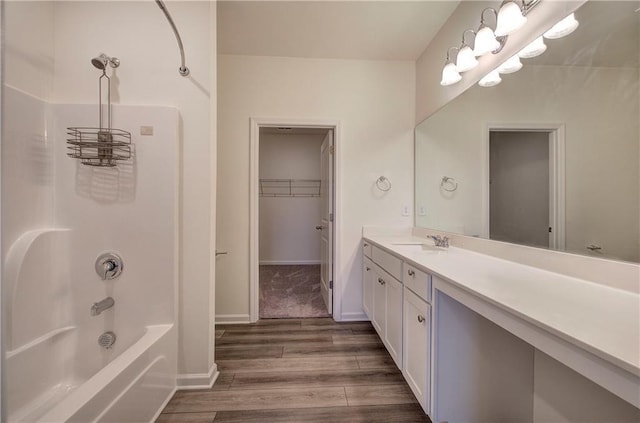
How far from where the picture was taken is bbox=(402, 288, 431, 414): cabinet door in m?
1.17

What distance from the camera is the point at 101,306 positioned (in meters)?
1.37

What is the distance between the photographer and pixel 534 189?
48.7 inches

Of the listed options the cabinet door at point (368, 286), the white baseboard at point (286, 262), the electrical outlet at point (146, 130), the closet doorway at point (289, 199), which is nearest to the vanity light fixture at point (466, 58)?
the cabinet door at point (368, 286)

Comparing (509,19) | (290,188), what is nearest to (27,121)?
(509,19)

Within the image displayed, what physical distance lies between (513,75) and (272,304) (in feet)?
9.29

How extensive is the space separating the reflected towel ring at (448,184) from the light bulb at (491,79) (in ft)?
2.26

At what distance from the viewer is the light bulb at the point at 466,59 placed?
157 centimetres

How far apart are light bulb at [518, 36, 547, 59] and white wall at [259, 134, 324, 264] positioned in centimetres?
373

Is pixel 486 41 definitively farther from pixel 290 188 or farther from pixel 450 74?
pixel 290 188

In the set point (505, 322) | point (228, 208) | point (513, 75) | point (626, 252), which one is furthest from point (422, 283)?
point (228, 208)

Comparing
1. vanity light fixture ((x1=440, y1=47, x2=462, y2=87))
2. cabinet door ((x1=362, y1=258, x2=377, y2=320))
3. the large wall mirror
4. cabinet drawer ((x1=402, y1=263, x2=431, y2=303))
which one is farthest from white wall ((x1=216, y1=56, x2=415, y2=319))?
cabinet drawer ((x1=402, y1=263, x2=431, y2=303))

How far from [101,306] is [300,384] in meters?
1.27

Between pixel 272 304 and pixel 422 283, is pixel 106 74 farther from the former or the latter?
pixel 272 304

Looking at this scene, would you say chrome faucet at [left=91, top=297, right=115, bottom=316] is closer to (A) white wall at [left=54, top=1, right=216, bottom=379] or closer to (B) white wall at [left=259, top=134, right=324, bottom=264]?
(A) white wall at [left=54, top=1, right=216, bottom=379]
